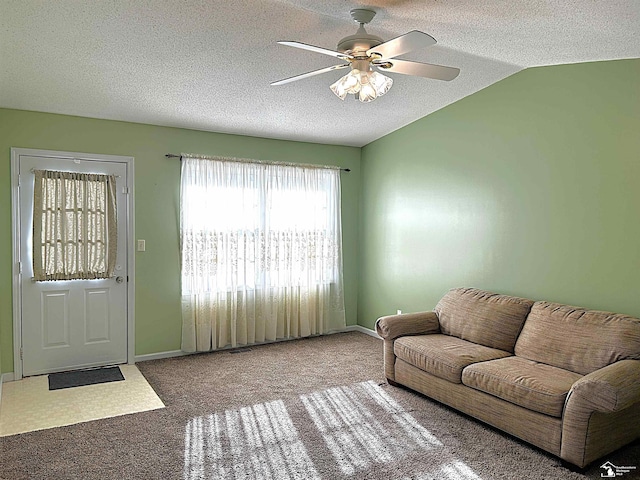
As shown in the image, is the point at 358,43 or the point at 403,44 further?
the point at 358,43

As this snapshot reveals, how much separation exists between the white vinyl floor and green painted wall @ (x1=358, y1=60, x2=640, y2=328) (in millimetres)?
3068

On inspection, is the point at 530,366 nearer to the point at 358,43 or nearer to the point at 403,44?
the point at 403,44

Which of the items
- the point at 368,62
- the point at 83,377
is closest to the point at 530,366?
the point at 368,62

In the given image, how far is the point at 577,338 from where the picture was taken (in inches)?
129

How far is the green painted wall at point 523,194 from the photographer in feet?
11.4

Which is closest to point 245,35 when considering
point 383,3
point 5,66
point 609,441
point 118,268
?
point 383,3

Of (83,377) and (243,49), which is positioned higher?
(243,49)

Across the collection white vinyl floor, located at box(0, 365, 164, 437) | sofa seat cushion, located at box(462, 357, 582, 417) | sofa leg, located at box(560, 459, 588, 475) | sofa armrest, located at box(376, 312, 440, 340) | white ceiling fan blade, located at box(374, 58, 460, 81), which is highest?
white ceiling fan blade, located at box(374, 58, 460, 81)

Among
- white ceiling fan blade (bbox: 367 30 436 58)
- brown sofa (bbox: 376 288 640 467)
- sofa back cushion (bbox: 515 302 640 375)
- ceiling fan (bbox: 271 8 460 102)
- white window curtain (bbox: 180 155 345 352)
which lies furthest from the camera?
white window curtain (bbox: 180 155 345 352)

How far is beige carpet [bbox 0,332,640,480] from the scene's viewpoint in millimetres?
2746

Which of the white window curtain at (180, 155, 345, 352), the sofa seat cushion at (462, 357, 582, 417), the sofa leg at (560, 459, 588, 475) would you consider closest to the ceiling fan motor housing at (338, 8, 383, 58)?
the sofa seat cushion at (462, 357, 582, 417)

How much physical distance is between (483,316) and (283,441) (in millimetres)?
1987

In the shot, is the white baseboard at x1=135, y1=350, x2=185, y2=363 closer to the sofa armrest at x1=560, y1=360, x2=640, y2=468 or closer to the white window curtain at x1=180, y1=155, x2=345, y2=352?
the white window curtain at x1=180, y1=155, x2=345, y2=352

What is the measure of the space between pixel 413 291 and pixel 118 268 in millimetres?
3240
